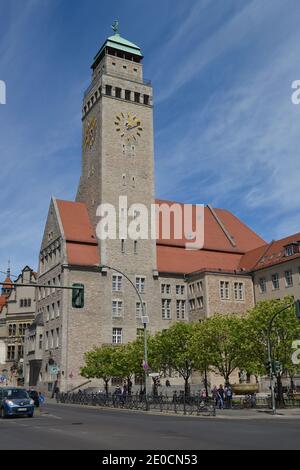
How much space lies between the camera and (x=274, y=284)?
205 feet

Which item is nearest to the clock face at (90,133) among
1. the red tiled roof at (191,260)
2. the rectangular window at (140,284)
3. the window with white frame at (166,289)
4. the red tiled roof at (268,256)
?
the red tiled roof at (191,260)

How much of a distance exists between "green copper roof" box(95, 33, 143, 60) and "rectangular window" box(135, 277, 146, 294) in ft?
104

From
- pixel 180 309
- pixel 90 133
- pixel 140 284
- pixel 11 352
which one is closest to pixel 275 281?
pixel 180 309

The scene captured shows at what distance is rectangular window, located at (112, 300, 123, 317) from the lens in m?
62.7

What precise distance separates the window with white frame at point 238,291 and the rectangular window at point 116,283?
14198 mm

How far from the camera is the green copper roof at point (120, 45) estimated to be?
7219 cm

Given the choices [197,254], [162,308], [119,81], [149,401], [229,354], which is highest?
[119,81]

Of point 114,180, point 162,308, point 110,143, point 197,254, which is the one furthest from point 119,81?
point 162,308

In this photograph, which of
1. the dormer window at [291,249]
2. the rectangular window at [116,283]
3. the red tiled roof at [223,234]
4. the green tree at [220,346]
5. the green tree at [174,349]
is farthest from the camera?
the red tiled roof at [223,234]

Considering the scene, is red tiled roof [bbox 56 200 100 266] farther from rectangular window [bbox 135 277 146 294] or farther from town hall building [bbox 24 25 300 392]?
rectangular window [bbox 135 277 146 294]

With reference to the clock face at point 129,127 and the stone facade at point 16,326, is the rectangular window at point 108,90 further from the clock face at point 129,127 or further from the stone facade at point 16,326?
the stone facade at point 16,326

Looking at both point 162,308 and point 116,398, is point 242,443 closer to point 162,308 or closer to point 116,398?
point 116,398

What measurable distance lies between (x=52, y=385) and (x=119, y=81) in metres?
39.4

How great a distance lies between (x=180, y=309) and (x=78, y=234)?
52.2 feet
